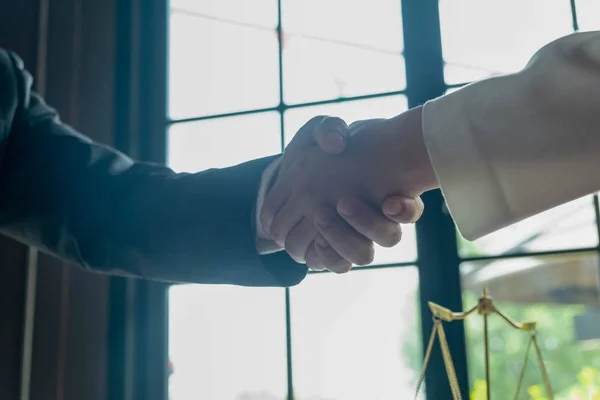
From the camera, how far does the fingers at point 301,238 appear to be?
2.79 ft

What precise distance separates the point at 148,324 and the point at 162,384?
0.11 m

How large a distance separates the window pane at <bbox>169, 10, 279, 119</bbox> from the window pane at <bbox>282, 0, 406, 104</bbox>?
4cm

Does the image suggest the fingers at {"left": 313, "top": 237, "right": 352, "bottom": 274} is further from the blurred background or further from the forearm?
the blurred background

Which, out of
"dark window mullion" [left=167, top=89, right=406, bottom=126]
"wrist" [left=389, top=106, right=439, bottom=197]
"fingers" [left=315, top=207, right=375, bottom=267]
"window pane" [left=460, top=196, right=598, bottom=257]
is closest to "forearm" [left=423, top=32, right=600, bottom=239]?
"wrist" [left=389, top=106, right=439, bottom=197]

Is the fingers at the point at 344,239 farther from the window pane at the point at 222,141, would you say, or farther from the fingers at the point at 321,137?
the window pane at the point at 222,141

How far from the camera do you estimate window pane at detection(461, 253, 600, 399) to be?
3.84 feet

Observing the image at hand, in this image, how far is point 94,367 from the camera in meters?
1.29

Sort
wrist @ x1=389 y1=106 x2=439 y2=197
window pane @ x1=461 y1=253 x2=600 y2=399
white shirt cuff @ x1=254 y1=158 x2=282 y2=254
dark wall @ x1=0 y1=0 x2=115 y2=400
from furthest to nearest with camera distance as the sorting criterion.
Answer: dark wall @ x1=0 y1=0 x2=115 y2=400
window pane @ x1=461 y1=253 x2=600 y2=399
white shirt cuff @ x1=254 y1=158 x2=282 y2=254
wrist @ x1=389 y1=106 x2=439 y2=197

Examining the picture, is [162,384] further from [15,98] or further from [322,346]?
[15,98]

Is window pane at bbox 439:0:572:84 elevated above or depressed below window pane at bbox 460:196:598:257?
above

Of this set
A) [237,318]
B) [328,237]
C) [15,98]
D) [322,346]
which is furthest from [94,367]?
[328,237]

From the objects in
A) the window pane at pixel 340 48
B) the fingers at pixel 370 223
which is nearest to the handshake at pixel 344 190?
the fingers at pixel 370 223

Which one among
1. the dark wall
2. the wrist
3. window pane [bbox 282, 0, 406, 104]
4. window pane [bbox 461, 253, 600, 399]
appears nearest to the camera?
the wrist

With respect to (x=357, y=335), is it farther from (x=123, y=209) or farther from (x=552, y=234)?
(x=123, y=209)
